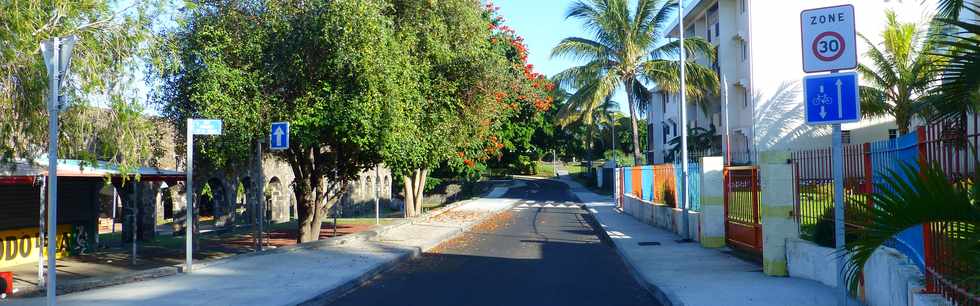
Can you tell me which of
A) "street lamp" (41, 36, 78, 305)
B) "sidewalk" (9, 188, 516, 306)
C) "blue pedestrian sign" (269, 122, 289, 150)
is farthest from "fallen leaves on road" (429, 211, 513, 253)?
"street lamp" (41, 36, 78, 305)

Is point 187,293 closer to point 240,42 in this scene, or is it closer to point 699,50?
point 240,42

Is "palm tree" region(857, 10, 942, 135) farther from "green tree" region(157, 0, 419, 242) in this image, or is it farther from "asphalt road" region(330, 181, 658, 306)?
"green tree" region(157, 0, 419, 242)

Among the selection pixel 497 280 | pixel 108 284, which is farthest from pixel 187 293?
pixel 497 280

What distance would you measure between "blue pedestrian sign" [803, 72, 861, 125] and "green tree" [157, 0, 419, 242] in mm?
9114

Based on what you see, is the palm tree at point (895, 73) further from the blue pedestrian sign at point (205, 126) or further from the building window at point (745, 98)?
the blue pedestrian sign at point (205, 126)

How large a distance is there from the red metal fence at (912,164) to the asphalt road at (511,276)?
2704 mm

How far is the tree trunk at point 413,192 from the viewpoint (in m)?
30.8

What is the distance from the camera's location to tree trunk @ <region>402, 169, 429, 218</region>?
1212 inches

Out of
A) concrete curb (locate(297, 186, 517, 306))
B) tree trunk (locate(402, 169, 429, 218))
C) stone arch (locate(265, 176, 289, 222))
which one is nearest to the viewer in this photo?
concrete curb (locate(297, 186, 517, 306))

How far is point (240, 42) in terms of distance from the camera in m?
15.5

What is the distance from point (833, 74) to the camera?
7309mm

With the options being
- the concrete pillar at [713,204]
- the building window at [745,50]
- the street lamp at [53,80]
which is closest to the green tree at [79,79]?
the street lamp at [53,80]

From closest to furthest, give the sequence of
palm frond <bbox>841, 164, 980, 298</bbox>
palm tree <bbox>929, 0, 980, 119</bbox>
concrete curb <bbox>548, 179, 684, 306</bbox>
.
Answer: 1. palm frond <bbox>841, 164, 980, 298</bbox>
2. palm tree <bbox>929, 0, 980, 119</bbox>
3. concrete curb <bbox>548, 179, 684, 306</bbox>

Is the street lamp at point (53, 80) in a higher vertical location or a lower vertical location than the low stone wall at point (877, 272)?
higher
